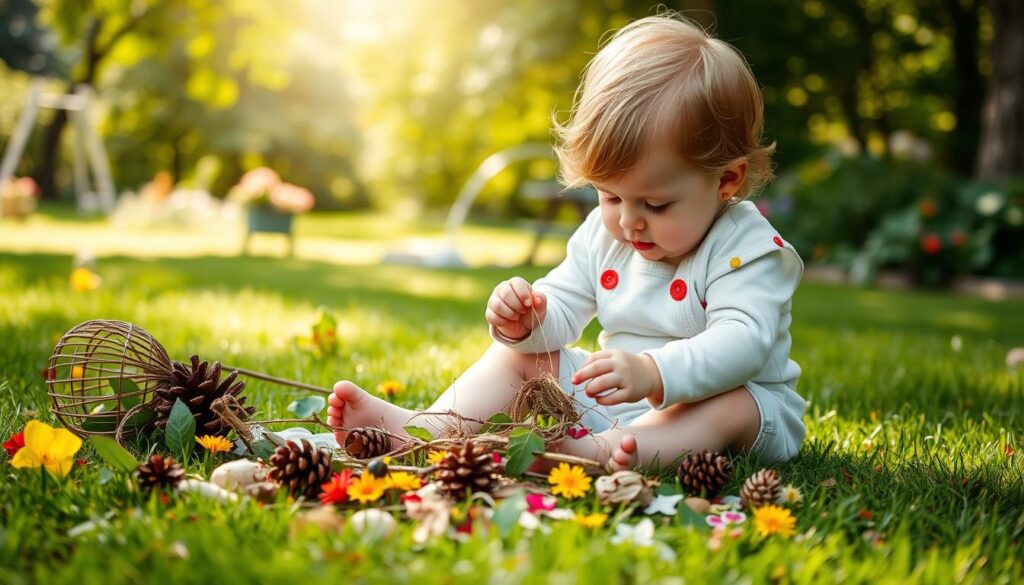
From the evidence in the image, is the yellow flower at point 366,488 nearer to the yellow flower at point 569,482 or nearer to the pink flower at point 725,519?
the yellow flower at point 569,482

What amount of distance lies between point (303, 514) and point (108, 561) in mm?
292

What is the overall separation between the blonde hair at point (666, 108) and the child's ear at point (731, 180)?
3 cm

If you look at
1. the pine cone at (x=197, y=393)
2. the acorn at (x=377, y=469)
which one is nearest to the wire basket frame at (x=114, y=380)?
the pine cone at (x=197, y=393)

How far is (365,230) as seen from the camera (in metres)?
17.3

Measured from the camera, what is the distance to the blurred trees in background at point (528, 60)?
9.12 meters

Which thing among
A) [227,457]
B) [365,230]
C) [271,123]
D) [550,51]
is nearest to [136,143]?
[271,123]

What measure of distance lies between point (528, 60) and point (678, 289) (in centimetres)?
726

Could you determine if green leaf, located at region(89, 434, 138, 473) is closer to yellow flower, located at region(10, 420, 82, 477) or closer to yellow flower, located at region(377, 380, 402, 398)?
yellow flower, located at region(10, 420, 82, 477)

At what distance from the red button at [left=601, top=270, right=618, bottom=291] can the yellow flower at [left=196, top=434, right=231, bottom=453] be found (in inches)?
35.2

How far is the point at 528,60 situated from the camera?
29.0ft

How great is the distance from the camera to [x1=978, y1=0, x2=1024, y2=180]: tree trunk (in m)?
8.39

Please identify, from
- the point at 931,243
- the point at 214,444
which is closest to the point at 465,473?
the point at 214,444

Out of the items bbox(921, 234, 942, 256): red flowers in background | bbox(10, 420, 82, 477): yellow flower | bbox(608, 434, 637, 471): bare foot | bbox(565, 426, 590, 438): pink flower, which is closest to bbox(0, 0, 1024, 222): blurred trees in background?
bbox(921, 234, 942, 256): red flowers in background

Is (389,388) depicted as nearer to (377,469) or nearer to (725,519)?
(377,469)
